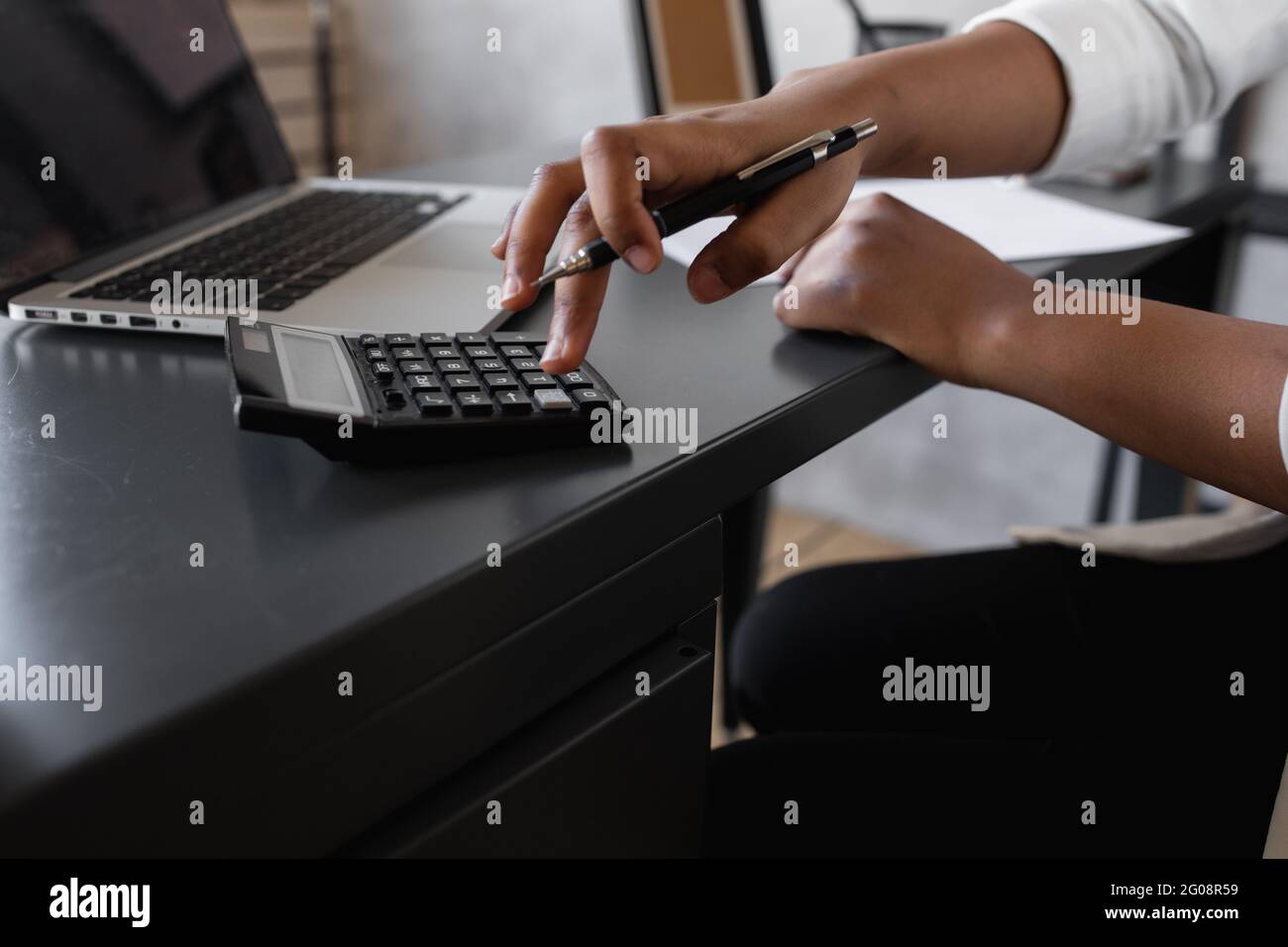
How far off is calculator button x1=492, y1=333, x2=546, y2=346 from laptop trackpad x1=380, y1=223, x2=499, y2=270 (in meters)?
0.13

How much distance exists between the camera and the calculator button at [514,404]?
41 centimetres

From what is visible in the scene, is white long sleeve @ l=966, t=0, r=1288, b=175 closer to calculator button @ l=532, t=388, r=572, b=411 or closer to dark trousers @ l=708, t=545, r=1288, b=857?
dark trousers @ l=708, t=545, r=1288, b=857

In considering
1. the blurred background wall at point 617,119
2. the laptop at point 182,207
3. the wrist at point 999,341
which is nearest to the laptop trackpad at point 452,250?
the laptop at point 182,207

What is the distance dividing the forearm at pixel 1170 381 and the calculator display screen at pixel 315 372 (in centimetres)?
32

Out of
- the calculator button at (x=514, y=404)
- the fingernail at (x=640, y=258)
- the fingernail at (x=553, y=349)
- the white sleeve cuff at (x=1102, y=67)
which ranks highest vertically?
the white sleeve cuff at (x=1102, y=67)

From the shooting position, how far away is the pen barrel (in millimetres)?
462

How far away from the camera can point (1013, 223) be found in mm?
779

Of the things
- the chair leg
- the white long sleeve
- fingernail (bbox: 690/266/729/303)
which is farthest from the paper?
the chair leg

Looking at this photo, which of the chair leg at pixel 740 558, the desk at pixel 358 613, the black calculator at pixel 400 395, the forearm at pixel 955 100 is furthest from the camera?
the chair leg at pixel 740 558

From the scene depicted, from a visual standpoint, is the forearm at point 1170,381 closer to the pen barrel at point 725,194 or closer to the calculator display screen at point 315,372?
the pen barrel at point 725,194

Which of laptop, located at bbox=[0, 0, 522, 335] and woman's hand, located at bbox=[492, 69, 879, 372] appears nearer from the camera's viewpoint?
woman's hand, located at bbox=[492, 69, 879, 372]

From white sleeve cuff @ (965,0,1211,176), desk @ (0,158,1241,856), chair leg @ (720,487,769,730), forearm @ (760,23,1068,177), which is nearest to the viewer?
desk @ (0,158,1241,856)
